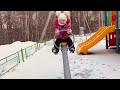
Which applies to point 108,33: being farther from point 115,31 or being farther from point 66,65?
point 66,65

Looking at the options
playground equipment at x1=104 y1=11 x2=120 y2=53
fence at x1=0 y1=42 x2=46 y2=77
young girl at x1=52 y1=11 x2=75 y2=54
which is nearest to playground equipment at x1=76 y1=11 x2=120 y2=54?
playground equipment at x1=104 y1=11 x2=120 y2=53

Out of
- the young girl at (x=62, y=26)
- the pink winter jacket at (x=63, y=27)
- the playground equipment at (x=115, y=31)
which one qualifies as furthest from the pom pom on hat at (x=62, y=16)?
the playground equipment at (x=115, y=31)

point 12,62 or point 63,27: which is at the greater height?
point 63,27

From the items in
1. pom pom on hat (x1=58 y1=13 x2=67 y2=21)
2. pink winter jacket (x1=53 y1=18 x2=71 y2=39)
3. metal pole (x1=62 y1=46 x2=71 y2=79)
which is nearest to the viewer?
metal pole (x1=62 y1=46 x2=71 y2=79)

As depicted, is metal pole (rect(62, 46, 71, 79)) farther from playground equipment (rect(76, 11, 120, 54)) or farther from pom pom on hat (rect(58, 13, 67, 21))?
playground equipment (rect(76, 11, 120, 54))

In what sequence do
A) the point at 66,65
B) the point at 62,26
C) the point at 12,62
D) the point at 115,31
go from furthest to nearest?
1. the point at 12,62
2. the point at 115,31
3. the point at 62,26
4. the point at 66,65

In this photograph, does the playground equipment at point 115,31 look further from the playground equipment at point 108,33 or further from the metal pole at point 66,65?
the metal pole at point 66,65

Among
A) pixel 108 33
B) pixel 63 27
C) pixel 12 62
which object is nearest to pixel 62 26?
pixel 63 27

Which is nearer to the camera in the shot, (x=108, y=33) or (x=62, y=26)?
(x=62, y=26)
